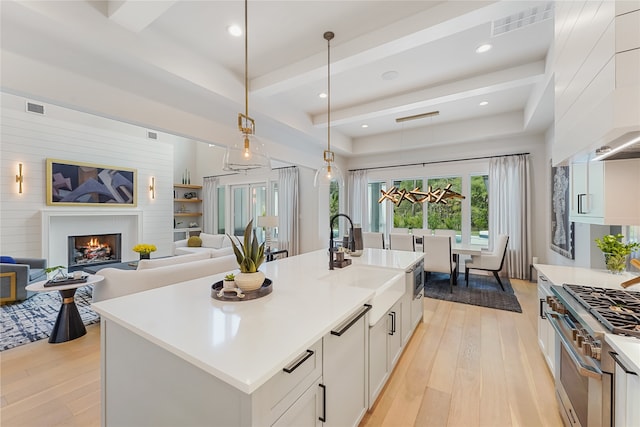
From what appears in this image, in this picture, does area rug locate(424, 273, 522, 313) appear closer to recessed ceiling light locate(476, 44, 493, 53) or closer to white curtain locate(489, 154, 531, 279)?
white curtain locate(489, 154, 531, 279)

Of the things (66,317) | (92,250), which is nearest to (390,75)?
(66,317)

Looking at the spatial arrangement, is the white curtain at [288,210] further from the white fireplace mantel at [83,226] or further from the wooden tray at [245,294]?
the wooden tray at [245,294]

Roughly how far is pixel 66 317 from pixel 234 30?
3409mm

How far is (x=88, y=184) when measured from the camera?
220 inches

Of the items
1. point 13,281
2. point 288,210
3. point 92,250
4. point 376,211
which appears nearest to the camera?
point 13,281

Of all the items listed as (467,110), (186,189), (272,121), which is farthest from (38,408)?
(186,189)

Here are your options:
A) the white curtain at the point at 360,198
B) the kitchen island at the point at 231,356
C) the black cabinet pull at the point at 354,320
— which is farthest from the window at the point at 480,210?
the black cabinet pull at the point at 354,320

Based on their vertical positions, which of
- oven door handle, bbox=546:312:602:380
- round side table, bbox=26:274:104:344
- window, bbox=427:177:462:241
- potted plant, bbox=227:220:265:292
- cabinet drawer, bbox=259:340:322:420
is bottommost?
round side table, bbox=26:274:104:344

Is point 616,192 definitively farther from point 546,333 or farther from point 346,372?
point 346,372

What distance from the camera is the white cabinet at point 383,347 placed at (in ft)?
5.58

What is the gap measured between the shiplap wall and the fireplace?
67 cm

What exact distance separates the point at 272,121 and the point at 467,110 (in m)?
3.41

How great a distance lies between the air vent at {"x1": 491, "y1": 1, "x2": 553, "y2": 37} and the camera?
216cm

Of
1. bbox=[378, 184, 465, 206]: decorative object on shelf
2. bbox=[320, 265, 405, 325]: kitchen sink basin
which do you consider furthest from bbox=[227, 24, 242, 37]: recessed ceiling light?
bbox=[378, 184, 465, 206]: decorative object on shelf
